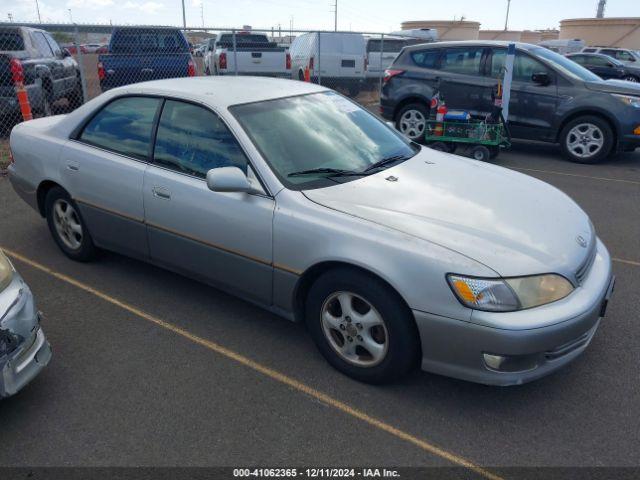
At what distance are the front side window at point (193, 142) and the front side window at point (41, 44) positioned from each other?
8072 millimetres

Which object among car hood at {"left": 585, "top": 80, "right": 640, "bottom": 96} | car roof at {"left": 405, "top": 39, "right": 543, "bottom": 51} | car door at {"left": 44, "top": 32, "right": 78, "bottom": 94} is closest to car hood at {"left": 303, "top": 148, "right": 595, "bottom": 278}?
car hood at {"left": 585, "top": 80, "right": 640, "bottom": 96}

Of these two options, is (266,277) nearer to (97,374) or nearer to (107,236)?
(97,374)

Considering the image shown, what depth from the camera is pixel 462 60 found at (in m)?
9.30

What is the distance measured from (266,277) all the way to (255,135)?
90 cm

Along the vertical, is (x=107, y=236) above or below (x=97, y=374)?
above

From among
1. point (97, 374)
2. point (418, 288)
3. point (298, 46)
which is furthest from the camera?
point (298, 46)

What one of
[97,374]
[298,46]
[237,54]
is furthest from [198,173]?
[298,46]

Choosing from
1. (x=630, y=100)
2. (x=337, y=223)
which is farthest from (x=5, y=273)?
(x=630, y=100)

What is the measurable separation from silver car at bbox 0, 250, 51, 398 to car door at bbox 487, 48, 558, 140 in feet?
26.6

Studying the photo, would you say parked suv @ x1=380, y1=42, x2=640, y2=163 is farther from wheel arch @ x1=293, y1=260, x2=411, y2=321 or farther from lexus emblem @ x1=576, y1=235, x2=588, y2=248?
wheel arch @ x1=293, y1=260, x2=411, y2=321

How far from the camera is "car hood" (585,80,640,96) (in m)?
8.13

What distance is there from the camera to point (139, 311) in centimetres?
387

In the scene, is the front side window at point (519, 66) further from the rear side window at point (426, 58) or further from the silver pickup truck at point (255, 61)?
the silver pickup truck at point (255, 61)

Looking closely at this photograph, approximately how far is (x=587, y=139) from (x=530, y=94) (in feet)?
3.78
